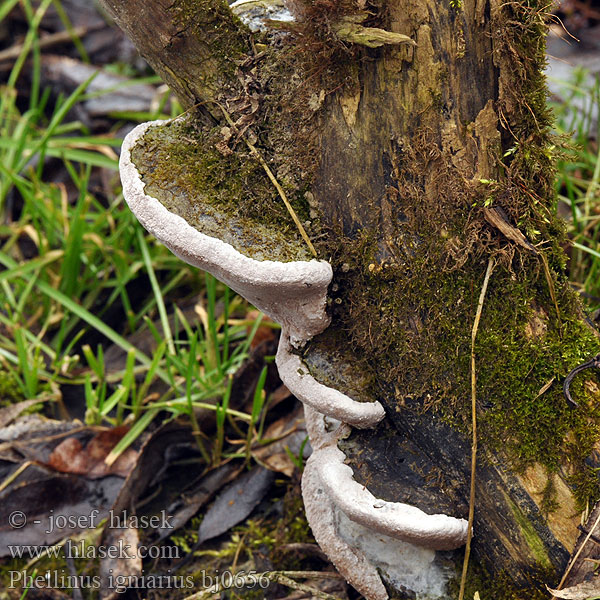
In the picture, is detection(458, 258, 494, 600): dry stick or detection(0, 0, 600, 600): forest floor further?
detection(0, 0, 600, 600): forest floor

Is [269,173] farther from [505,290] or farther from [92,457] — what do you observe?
[92,457]

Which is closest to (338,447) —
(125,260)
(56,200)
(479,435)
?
(479,435)

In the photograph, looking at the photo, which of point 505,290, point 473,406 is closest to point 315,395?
point 473,406

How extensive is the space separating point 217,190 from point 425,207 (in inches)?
24.8

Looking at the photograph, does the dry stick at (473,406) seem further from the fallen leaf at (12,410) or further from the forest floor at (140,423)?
the fallen leaf at (12,410)

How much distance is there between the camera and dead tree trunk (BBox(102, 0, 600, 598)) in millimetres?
1724

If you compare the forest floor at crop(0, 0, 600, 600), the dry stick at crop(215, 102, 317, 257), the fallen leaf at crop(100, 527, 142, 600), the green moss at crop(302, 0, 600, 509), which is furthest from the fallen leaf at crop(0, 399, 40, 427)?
the green moss at crop(302, 0, 600, 509)

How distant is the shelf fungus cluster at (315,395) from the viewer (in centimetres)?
172

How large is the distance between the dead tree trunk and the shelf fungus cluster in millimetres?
41

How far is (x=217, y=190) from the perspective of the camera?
1.89m

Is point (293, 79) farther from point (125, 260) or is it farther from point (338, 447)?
point (125, 260)

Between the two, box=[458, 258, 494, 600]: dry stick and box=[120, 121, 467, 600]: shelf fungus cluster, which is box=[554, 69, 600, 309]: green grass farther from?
box=[120, 121, 467, 600]: shelf fungus cluster

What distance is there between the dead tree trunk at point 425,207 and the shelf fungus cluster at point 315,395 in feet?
0.13

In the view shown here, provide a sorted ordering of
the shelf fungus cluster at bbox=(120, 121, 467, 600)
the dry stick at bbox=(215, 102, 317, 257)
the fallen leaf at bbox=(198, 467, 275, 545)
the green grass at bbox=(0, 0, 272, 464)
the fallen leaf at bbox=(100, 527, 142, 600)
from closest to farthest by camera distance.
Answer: the shelf fungus cluster at bbox=(120, 121, 467, 600) → the dry stick at bbox=(215, 102, 317, 257) → the fallen leaf at bbox=(100, 527, 142, 600) → the fallen leaf at bbox=(198, 467, 275, 545) → the green grass at bbox=(0, 0, 272, 464)
